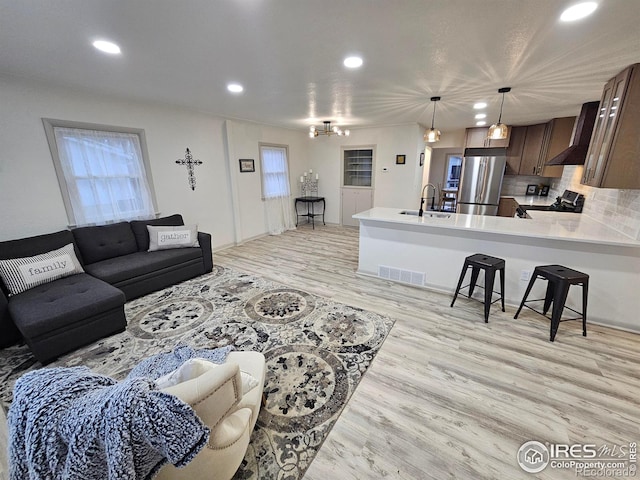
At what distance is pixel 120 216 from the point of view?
12.0 ft

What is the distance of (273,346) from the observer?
2.37 metres

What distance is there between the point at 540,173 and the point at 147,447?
700 cm

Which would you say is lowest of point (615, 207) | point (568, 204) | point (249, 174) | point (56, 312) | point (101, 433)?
point (56, 312)

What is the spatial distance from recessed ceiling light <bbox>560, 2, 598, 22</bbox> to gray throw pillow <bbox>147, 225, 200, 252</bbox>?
427 cm

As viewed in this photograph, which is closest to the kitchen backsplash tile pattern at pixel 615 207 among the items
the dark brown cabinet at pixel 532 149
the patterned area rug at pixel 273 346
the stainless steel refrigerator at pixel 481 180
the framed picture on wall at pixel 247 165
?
the dark brown cabinet at pixel 532 149

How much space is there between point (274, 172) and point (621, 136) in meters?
5.43

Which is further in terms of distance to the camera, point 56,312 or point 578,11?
point 56,312

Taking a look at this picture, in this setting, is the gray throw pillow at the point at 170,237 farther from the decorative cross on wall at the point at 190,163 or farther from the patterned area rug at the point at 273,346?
the decorative cross on wall at the point at 190,163

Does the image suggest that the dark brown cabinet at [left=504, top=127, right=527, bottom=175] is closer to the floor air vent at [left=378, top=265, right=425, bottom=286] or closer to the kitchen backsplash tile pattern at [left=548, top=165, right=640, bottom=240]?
the kitchen backsplash tile pattern at [left=548, top=165, right=640, bottom=240]

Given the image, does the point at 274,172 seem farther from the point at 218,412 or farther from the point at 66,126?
the point at 218,412

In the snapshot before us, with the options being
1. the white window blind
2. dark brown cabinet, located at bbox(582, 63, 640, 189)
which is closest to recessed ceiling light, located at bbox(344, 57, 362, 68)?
dark brown cabinet, located at bbox(582, 63, 640, 189)

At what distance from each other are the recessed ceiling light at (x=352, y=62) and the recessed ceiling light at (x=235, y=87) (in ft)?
4.34

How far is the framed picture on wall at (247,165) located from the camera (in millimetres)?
5281

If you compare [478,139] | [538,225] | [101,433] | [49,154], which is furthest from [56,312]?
[478,139]
